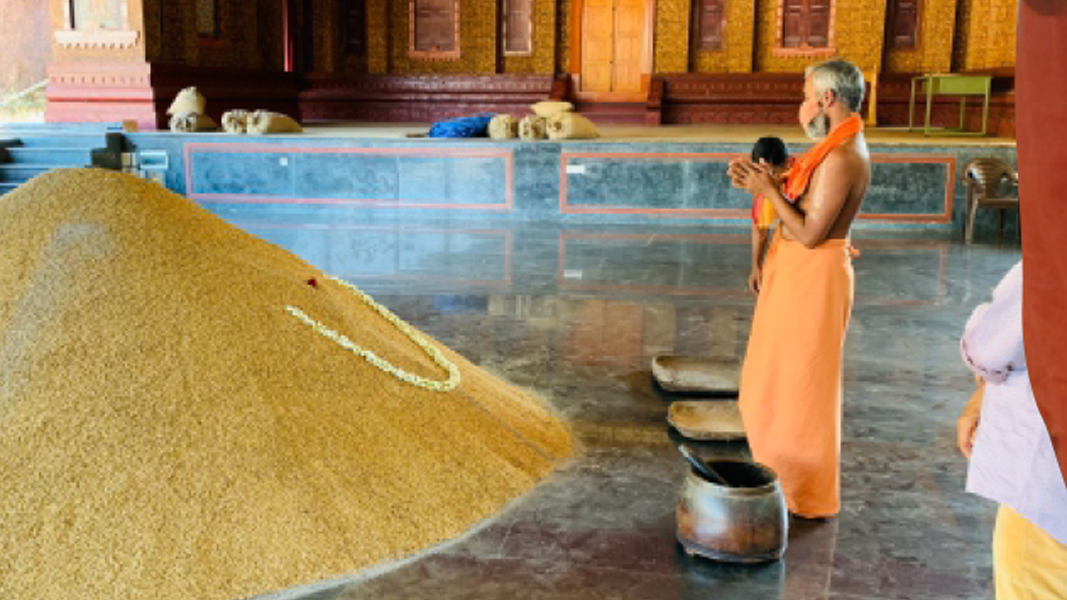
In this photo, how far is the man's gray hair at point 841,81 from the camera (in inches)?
114

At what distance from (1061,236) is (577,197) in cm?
919

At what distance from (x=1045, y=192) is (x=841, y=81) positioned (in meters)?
2.12

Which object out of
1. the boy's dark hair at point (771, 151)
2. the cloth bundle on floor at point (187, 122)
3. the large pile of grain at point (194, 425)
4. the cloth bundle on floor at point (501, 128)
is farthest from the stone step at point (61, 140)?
the boy's dark hair at point (771, 151)

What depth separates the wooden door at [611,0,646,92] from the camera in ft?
53.0

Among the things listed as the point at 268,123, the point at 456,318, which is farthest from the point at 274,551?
the point at 268,123

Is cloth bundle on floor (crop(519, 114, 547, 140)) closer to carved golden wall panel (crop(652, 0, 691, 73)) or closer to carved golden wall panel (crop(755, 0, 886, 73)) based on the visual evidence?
carved golden wall panel (crop(652, 0, 691, 73))

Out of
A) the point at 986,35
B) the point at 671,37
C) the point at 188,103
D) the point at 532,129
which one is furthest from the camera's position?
the point at 671,37

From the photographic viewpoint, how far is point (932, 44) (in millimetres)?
15375

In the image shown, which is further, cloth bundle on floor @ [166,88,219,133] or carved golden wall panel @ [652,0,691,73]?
carved golden wall panel @ [652,0,691,73]

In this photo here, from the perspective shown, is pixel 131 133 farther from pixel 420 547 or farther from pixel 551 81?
pixel 420 547

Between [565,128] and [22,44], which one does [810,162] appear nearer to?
[565,128]

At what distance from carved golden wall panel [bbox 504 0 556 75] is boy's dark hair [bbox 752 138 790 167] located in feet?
44.1

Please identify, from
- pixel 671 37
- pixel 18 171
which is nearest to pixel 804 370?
pixel 18 171

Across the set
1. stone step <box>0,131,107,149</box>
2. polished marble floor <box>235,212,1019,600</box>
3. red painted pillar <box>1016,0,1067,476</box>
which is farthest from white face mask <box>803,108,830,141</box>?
Answer: stone step <box>0,131,107,149</box>
